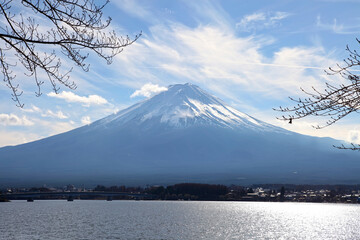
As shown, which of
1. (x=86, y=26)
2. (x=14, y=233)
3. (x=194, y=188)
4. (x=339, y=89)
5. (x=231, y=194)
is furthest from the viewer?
(x=231, y=194)

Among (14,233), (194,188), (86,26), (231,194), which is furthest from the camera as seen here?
(231,194)

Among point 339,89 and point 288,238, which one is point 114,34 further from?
point 288,238

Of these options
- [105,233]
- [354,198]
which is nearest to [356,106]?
[105,233]

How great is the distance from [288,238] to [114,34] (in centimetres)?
5558

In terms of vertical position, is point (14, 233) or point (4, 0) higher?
point (4, 0)

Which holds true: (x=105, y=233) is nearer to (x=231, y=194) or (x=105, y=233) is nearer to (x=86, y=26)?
(x=86, y=26)

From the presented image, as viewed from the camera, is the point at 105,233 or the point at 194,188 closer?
the point at 105,233

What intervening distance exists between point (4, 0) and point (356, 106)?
618 centimetres

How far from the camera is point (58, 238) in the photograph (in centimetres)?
5275

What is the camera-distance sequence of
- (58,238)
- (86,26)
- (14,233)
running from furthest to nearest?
(14,233) → (58,238) → (86,26)

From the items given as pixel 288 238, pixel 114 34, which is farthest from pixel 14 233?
pixel 114 34

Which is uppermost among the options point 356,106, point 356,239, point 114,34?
point 114,34

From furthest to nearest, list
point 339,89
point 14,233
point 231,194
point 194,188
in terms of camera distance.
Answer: point 231,194
point 194,188
point 14,233
point 339,89

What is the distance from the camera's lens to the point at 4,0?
8133 mm
